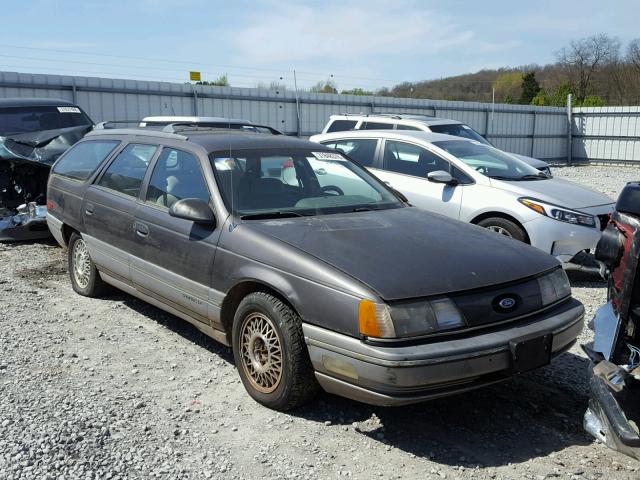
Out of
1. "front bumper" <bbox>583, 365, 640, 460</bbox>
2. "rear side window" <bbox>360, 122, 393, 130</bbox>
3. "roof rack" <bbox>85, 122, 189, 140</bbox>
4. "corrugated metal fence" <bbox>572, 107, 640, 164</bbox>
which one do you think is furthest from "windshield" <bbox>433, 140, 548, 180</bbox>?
"corrugated metal fence" <bbox>572, 107, 640, 164</bbox>

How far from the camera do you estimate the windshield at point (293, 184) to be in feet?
14.1

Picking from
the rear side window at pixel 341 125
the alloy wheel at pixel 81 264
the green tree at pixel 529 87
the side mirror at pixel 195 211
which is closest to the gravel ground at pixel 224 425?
the alloy wheel at pixel 81 264

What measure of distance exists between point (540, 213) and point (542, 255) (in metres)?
2.97


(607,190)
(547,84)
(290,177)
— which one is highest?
(547,84)

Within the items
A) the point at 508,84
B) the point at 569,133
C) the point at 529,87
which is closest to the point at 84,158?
the point at 569,133

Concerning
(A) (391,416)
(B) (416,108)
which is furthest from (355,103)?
(A) (391,416)

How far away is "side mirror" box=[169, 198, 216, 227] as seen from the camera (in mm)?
4109

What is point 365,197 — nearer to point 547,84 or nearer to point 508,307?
point 508,307

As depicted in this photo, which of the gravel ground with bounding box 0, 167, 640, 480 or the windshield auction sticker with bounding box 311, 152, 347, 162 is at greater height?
the windshield auction sticker with bounding box 311, 152, 347, 162

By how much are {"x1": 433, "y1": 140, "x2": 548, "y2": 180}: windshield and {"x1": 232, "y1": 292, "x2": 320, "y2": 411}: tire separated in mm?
4618

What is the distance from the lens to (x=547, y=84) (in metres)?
65.1

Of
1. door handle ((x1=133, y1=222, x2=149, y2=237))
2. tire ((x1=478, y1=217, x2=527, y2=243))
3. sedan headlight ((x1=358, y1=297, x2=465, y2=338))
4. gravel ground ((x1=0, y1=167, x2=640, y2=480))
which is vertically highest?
door handle ((x1=133, y1=222, x2=149, y2=237))

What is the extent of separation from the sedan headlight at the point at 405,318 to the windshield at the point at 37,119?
7552 millimetres

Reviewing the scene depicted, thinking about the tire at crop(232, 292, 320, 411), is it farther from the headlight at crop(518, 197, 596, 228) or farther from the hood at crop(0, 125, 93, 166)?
the hood at crop(0, 125, 93, 166)
